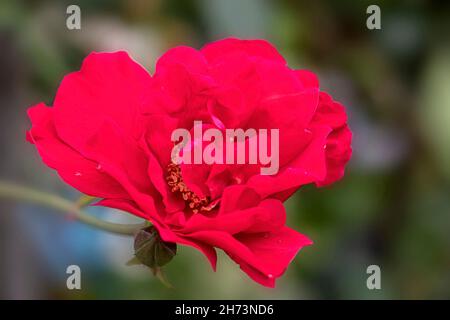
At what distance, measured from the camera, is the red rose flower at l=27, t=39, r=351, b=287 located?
1.74 feet

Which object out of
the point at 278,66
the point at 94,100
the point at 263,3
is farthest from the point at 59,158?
the point at 263,3

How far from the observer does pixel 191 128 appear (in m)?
0.59

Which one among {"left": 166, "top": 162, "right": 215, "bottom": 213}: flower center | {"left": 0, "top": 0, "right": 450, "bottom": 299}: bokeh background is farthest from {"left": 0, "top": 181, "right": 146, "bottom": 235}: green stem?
{"left": 0, "top": 0, "right": 450, "bottom": 299}: bokeh background

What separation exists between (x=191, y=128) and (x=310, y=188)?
0.60m

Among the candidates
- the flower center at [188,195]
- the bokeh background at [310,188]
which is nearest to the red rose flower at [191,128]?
the flower center at [188,195]

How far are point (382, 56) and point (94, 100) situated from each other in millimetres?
709

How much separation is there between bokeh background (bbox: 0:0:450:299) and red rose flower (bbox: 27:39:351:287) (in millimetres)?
432

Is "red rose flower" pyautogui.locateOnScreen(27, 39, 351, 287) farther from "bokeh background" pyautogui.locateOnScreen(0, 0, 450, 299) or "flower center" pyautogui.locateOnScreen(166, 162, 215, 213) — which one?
"bokeh background" pyautogui.locateOnScreen(0, 0, 450, 299)

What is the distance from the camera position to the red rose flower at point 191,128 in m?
0.53

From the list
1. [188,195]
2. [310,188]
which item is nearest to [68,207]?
[188,195]

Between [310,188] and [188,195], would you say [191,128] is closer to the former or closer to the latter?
[188,195]

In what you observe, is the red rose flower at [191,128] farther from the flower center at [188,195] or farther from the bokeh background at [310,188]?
the bokeh background at [310,188]

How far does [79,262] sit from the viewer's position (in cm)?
108

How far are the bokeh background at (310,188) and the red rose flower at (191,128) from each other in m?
0.43
